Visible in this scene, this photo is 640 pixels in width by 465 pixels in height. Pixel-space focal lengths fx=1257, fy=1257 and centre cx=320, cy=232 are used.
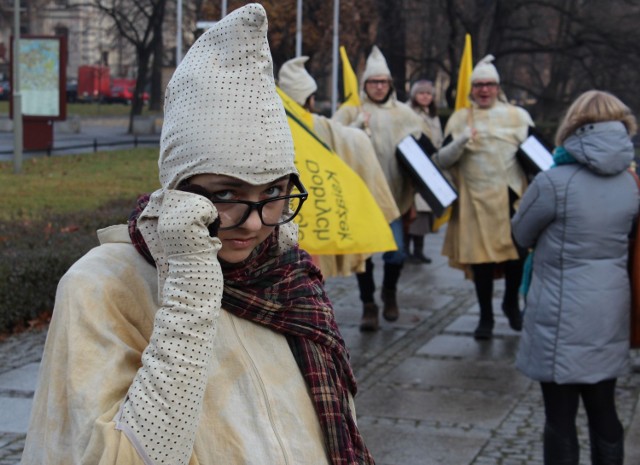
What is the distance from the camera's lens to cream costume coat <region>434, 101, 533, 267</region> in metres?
9.03

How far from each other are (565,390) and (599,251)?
22.8 inches

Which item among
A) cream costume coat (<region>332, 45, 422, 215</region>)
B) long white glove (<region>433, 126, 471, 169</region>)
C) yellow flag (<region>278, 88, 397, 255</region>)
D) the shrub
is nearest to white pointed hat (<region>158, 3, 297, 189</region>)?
yellow flag (<region>278, 88, 397, 255</region>)

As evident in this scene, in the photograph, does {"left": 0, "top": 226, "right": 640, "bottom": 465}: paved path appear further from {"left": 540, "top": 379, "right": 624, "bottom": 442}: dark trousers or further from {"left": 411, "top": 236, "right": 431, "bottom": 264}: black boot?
{"left": 411, "top": 236, "right": 431, "bottom": 264}: black boot

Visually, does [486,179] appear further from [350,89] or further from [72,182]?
[72,182]

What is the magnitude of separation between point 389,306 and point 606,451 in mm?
4699

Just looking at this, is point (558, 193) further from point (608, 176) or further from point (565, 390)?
point (565, 390)

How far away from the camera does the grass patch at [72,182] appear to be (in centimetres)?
1346

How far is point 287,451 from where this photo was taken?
2.06 metres

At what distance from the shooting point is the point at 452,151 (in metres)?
8.95

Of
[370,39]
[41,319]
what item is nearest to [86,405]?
[41,319]

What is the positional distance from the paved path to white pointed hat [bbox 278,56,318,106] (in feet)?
5.70

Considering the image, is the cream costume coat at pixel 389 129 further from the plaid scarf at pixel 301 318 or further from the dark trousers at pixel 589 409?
the plaid scarf at pixel 301 318

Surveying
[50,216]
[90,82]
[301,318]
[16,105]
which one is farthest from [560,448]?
[90,82]

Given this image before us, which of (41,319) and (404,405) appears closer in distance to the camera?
(404,405)
